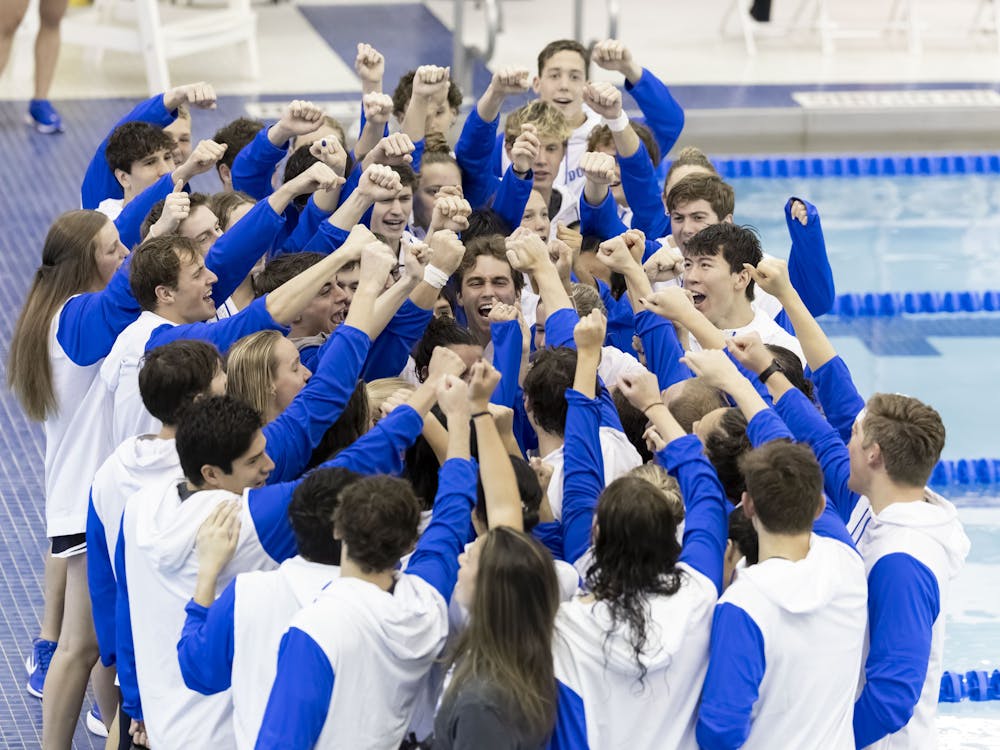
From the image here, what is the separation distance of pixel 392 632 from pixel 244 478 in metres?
0.60

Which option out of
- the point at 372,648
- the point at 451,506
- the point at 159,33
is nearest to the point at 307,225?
the point at 451,506

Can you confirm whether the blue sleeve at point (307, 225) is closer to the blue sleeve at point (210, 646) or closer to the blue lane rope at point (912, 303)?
the blue sleeve at point (210, 646)

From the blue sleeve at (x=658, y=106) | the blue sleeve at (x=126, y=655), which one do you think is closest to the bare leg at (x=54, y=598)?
the blue sleeve at (x=126, y=655)

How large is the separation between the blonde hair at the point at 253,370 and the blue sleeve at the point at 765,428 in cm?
113

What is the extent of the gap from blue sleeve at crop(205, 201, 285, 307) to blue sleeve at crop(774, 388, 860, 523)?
1.53 m

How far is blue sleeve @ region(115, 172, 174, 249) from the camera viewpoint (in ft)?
15.1

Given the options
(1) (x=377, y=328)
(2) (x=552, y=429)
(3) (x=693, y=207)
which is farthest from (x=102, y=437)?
(3) (x=693, y=207)

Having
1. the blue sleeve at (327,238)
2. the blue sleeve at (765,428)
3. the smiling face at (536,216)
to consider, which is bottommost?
the smiling face at (536,216)

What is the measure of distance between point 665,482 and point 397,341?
1026 millimetres

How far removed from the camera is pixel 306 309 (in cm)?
400

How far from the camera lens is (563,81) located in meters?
5.97

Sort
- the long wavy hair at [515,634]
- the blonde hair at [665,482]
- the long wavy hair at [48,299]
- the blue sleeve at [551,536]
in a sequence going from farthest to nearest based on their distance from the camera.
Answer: the long wavy hair at [48,299] < the blue sleeve at [551,536] < the blonde hair at [665,482] < the long wavy hair at [515,634]

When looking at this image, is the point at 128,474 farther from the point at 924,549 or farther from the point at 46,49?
the point at 46,49

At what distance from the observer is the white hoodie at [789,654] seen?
2629 millimetres
